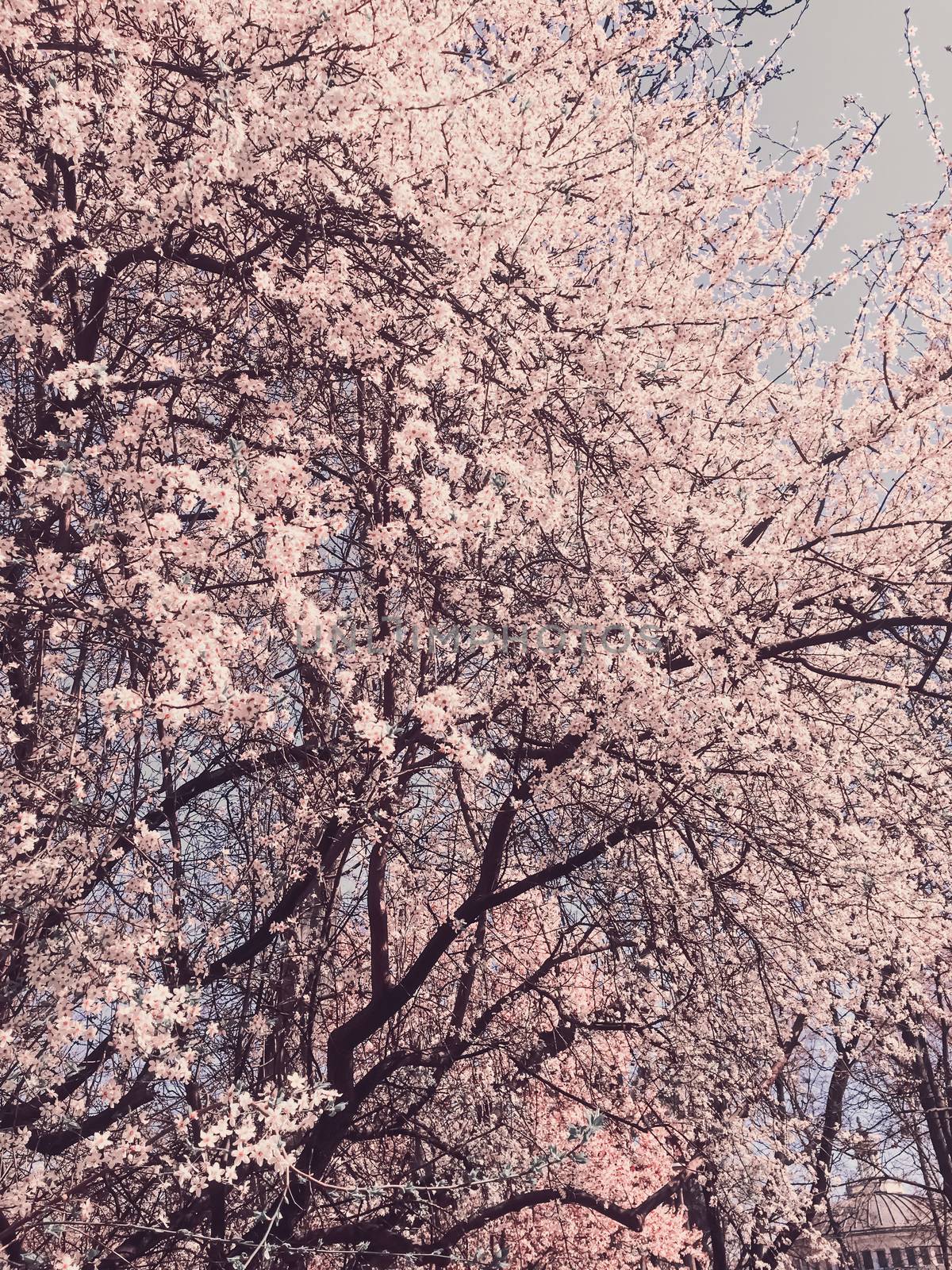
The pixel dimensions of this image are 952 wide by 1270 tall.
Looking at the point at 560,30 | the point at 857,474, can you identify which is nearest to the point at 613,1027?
the point at 857,474

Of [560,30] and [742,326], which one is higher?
[560,30]

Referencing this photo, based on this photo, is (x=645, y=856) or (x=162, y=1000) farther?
(x=645, y=856)

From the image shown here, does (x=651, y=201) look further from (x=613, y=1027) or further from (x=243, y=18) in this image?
(x=613, y=1027)

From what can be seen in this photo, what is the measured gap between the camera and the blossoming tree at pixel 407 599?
13.4 ft

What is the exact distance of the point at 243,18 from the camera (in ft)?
13.4

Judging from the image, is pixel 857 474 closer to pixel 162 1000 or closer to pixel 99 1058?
pixel 162 1000

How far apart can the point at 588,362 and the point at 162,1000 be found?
3562 millimetres

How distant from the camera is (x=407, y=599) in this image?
5.28 meters

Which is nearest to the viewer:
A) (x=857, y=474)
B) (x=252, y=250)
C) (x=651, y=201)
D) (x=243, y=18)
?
(x=243, y=18)

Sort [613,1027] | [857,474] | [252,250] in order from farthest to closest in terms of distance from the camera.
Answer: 1. [857,474]
2. [613,1027]
3. [252,250]

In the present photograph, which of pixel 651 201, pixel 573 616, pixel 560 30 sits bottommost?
pixel 573 616

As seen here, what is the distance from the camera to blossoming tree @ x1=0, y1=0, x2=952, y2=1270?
4074mm

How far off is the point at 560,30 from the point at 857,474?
378 cm

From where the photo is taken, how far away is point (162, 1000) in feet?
12.5
